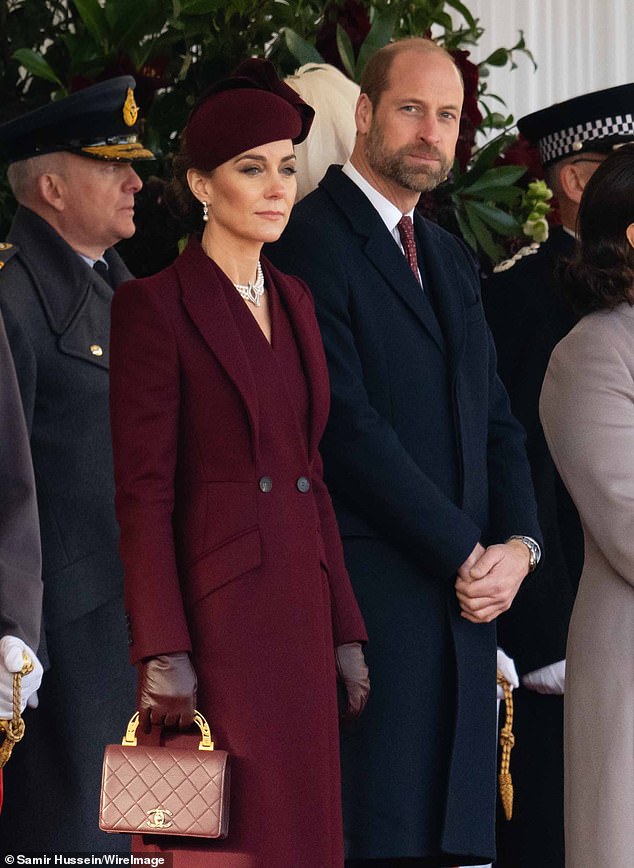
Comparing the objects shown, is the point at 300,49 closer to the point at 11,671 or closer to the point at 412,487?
the point at 412,487

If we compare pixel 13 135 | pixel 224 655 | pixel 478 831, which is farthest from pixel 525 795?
pixel 13 135

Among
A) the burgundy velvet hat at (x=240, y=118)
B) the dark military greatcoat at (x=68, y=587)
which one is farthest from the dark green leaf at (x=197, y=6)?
the burgundy velvet hat at (x=240, y=118)

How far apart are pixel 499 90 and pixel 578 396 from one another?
271 centimetres

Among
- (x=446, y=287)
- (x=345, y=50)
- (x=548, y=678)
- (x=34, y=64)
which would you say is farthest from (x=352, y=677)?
(x=345, y=50)

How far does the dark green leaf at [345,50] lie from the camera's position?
3.45 m

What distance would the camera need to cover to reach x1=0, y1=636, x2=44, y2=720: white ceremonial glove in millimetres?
2441

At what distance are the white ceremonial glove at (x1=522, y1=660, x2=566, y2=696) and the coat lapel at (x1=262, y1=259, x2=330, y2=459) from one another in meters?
1.00

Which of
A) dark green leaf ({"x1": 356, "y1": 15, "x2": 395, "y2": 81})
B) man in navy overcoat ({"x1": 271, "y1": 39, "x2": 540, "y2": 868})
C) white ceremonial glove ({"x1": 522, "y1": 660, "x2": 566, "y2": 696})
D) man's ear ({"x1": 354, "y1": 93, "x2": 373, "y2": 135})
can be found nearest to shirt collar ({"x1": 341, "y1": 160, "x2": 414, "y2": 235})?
man in navy overcoat ({"x1": 271, "y1": 39, "x2": 540, "y2": 868})

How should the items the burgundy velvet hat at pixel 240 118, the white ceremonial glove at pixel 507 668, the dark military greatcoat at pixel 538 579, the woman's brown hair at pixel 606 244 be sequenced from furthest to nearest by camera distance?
1. the dark military greatcoat at pixel 538 579
2. the white ceremonial glove at pixel 507 668
3. the woman's brown hair at pixel 606 244
4. the burgundy velvet hat at pixel 240 118

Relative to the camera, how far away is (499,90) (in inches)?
198

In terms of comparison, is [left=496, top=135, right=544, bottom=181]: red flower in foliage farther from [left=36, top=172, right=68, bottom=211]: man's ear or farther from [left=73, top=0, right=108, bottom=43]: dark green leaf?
[left=36, top=172, right=68, bottom=211]: man's ear

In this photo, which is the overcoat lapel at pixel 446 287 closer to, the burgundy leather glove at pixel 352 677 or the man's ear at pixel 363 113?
the man's ear at pixel 363 113

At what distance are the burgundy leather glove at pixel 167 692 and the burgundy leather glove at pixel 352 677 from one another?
29cm

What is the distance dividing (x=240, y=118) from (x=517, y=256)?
53.8 inches
